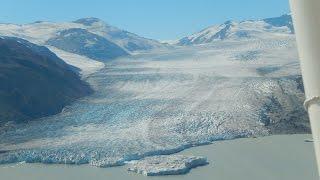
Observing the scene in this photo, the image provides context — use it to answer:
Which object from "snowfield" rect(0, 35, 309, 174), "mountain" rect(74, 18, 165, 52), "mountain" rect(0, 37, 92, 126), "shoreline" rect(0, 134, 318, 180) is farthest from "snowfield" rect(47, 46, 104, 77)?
"shoreline" rect(0, 134, 318, 180)

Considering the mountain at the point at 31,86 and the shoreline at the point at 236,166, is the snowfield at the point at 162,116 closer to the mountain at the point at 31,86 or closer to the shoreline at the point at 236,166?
the shoreline at the point at 236,166

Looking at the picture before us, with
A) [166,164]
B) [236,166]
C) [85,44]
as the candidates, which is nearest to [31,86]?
[166,164]

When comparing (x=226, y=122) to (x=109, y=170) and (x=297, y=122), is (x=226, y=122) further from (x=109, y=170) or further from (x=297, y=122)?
(x=109, y=170)

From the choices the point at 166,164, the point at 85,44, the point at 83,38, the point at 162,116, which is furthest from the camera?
the point at 83,38

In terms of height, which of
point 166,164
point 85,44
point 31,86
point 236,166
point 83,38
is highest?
point 83,38

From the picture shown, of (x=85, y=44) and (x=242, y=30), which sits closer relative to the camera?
(x=85, y=44)

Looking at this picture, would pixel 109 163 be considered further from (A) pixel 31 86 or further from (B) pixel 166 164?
(A) pixel 31 86

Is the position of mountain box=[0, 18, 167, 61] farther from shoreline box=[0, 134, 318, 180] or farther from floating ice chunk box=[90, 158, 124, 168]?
floating ice chunk box=[90, 158, 124, 168]

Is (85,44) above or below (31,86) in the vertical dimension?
above
